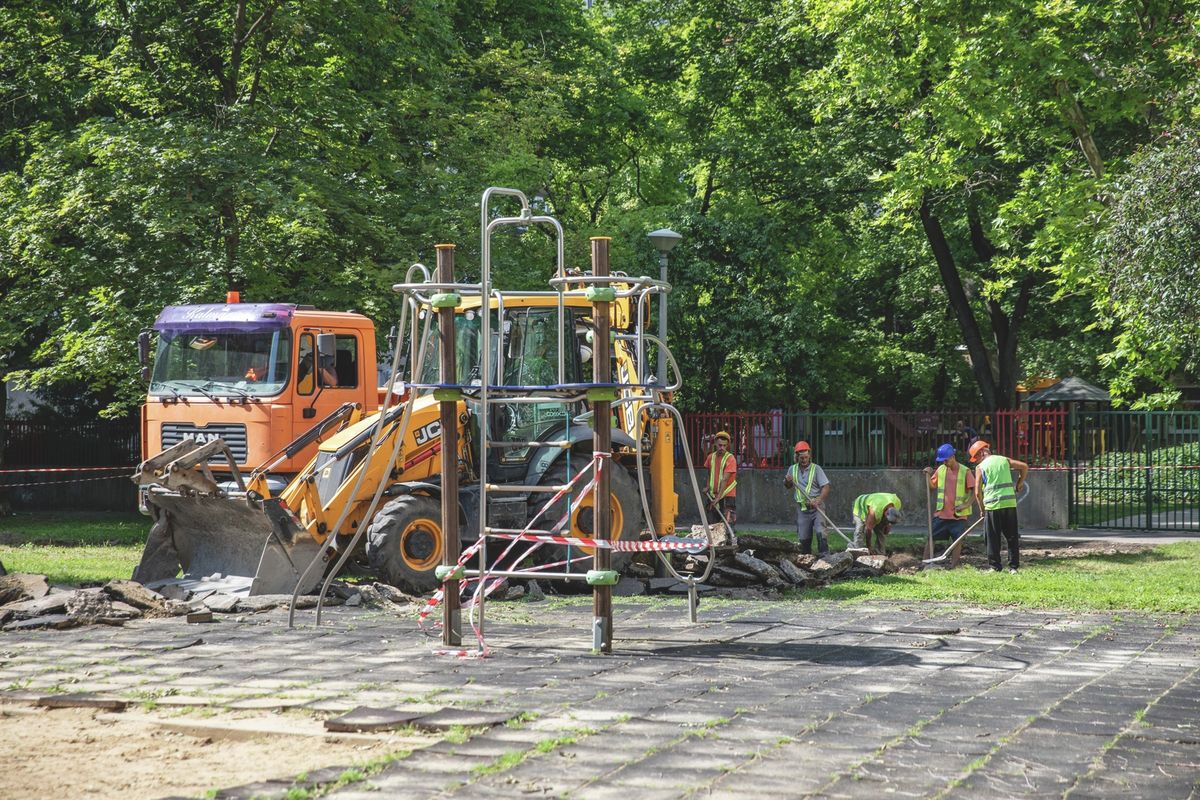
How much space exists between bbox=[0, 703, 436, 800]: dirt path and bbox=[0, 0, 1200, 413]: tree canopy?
1127cm

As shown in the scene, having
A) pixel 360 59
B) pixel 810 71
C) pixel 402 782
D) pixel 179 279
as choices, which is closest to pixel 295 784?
pixel 402 782

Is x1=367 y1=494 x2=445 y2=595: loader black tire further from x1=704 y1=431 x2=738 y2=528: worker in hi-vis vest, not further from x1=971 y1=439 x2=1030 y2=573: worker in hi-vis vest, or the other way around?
x1=971 y1=439 x2=1030 y2=573: worker in hi-vis vest

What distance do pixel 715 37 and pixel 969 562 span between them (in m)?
17.1

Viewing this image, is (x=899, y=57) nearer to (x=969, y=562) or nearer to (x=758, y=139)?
(x=758, y=139)

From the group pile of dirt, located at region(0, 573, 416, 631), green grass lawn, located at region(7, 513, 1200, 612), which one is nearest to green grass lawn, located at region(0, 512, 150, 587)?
green grass lawn, located at region(7, 513, 1200, 612)

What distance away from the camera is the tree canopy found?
63.9 feet

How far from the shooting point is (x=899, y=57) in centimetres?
2294

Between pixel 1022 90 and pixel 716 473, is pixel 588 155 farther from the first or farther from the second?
pixel 716 473

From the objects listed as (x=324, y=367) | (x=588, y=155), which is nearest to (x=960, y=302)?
(x=588, y=155)

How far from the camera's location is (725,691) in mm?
8023

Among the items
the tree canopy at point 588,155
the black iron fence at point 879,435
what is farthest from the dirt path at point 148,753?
the black iron fence at point 879,435

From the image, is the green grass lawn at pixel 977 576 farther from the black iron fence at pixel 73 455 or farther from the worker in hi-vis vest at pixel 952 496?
the black iron fence at pixel 73 455

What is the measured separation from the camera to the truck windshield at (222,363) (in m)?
16.0

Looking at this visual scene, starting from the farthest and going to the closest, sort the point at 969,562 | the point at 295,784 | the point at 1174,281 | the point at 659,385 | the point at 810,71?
the point at 810,71 → the point at 969,562 → the point at 1174,281 → the point at 659,385 → the point at 295,784
